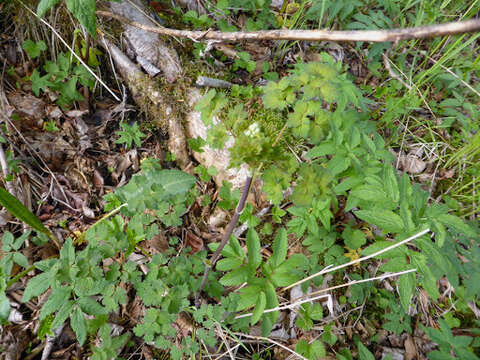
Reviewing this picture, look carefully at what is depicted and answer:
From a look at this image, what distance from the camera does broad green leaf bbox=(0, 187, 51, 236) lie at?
169 cm

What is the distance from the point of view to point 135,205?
151 centimetres

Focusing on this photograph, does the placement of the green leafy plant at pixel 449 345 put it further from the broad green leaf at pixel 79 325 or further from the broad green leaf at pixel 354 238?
the broad green leaf at pixel 79 325

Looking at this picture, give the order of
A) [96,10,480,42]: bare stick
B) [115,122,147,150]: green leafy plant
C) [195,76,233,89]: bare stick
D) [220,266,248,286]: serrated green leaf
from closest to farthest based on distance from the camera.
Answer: [96,10,480,42]: bare stick → [220,266,248,286]: serrated green leaf → [115,122,147,150]: green leafy plant → [195,76,233,89]: bare stick

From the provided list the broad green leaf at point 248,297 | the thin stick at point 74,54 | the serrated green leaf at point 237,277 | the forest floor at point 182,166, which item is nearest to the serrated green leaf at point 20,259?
the forest floor at point 182,166

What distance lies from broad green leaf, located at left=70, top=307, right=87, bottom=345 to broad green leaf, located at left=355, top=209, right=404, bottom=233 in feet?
4.81

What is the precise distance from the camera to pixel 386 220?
154 centimetres

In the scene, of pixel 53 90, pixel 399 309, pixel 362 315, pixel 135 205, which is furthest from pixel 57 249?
pixel 399 309

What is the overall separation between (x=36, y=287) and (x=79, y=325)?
0.30 metres

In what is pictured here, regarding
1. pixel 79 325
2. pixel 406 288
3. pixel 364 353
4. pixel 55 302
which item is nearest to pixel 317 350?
pixel 364 353

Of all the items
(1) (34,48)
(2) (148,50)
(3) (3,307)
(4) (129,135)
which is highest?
(1) (34,48)

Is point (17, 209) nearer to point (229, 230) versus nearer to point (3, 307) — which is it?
point (3, 307)

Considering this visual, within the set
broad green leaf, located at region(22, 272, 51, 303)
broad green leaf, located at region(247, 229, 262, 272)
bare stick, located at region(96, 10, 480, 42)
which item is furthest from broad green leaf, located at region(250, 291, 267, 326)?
bare stick, located at region(96, 10, 480, 42)

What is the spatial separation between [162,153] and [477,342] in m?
2.43

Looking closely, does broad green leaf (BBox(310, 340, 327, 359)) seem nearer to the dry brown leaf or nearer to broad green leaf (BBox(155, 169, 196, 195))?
the dry brown leaf
